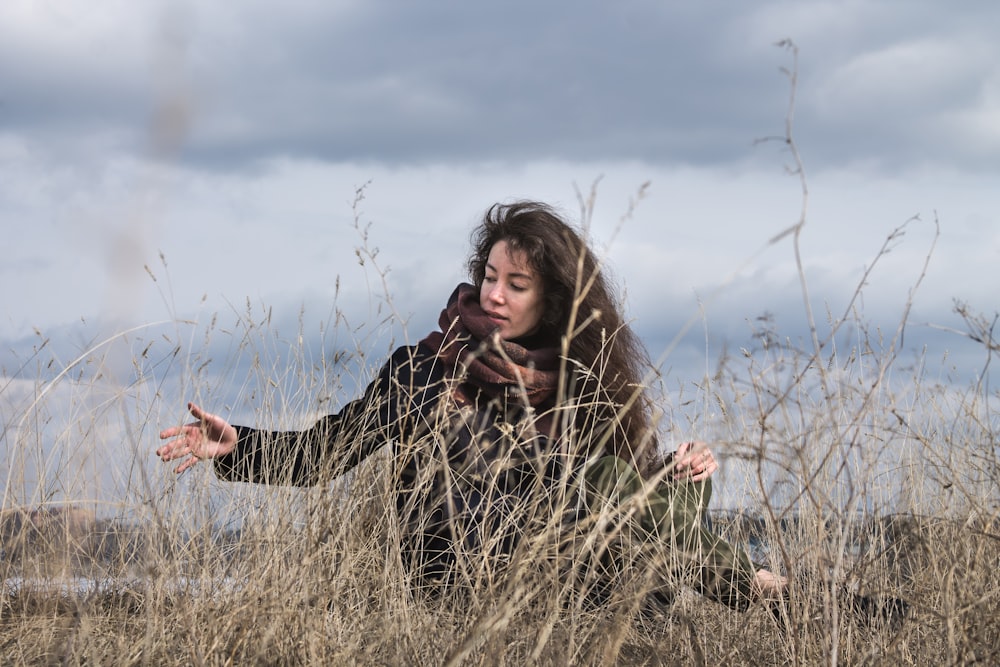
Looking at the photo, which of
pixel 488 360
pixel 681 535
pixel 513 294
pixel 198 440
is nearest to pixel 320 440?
pixel 198 440

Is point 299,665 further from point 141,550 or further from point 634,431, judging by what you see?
point 634,431

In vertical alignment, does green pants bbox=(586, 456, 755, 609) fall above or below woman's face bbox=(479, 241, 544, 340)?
below

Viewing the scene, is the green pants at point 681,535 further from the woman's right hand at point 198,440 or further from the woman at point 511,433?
the woman's right hand at point 198,440

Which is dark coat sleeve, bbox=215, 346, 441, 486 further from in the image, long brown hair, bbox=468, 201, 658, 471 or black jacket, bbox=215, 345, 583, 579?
long brown hair, bbox=468, 201, 658, 471

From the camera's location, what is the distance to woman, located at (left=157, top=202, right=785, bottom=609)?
8.34 feet

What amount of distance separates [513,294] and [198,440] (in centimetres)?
104

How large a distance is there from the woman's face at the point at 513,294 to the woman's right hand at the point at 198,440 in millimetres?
871

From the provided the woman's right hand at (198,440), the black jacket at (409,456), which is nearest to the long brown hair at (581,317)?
the black jacket at (409,456)

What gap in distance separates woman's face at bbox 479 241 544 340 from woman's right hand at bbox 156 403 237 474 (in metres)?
0.87

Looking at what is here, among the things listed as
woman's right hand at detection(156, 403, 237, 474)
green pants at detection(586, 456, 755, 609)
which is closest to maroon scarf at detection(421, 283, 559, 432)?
green pants at detection(586, 456, 755, 609)

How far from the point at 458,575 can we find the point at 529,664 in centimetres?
94

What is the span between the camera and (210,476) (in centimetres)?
269

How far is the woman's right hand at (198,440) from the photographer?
103 inches

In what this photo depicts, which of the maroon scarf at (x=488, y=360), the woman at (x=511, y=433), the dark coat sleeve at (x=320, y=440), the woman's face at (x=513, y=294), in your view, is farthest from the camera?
the woman's face at (x=513, y=294)
